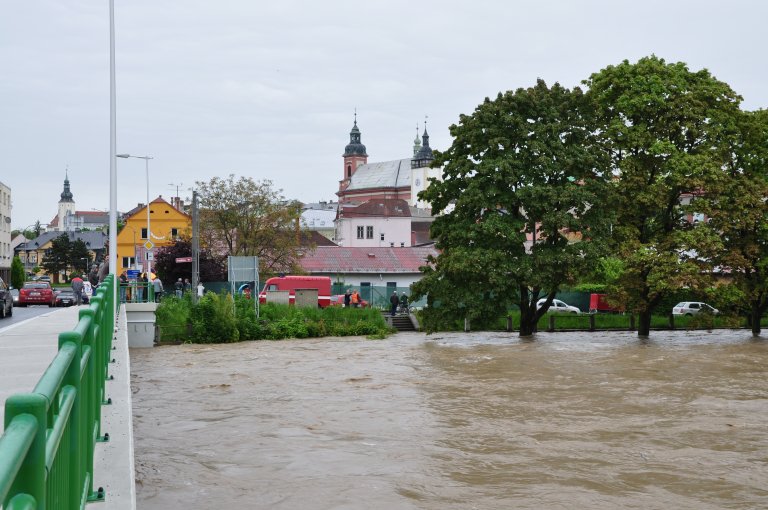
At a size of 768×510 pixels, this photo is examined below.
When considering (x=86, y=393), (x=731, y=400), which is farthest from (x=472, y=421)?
(x=86, y=393)

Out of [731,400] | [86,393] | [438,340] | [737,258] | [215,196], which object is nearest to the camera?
[86,393]

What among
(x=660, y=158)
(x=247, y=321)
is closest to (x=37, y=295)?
(x=247, y=321)

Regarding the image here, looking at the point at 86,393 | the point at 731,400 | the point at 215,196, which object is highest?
the point at 215,196

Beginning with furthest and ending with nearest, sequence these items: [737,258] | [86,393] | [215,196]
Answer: [215,196] → [737,258] → [86,393]

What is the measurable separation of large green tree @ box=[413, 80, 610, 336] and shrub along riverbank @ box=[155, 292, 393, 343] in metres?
7.25

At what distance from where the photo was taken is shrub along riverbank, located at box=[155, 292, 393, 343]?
4172 cm

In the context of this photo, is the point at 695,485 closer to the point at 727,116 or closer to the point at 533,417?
the point at 533,417

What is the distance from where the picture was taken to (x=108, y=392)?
34.2 ft

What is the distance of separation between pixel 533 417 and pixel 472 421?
1.36 metres

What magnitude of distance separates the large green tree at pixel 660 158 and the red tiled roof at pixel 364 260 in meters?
42.8

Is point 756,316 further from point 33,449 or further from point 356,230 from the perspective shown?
point 356,230

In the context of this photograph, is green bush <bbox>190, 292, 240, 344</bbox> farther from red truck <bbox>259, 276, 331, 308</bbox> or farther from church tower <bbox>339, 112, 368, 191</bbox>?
church tower <bbox>339, 112, 368, 191</bbox>

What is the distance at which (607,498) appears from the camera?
37.8 ft

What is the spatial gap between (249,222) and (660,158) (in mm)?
38370
